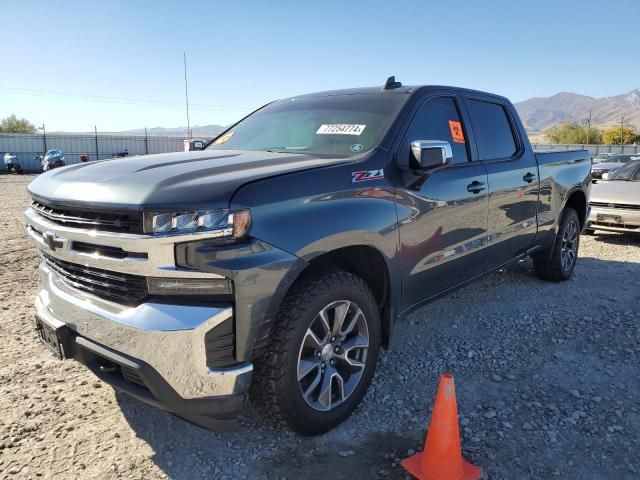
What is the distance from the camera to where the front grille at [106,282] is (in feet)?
7.64

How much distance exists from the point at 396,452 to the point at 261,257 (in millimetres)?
1295

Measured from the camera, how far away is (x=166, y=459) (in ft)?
8.76

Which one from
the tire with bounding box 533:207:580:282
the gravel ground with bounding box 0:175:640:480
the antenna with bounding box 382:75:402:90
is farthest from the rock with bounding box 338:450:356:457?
the tire with bounding box 533:207:580:282

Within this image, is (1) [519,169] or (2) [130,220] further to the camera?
(1) [519,169]

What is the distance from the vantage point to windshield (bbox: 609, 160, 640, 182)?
8969mm

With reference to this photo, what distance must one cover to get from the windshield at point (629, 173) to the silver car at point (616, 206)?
0.7 inches

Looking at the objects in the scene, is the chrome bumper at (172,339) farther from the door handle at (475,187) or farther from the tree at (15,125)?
the tree at (15,125)

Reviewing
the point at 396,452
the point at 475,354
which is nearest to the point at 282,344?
the point at 396,452

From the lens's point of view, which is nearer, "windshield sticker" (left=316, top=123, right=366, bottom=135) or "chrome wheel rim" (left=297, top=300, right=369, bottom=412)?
"chrome wheel rim" (left=297, top=300, right=369, bottom=412)

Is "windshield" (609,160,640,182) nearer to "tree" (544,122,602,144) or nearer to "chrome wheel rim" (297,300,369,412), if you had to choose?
"chrome wheel rim" (297,300,369,412)

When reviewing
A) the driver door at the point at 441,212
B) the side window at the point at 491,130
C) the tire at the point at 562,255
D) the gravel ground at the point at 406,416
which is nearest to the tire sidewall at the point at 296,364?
the gravel ground at the point at 406,416

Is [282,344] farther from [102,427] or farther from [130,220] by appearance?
[102,427]

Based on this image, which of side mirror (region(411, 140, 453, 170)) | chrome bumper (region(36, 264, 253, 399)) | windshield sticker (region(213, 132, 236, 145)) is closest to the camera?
chrome bumper (region(36, 264, 253, 399))

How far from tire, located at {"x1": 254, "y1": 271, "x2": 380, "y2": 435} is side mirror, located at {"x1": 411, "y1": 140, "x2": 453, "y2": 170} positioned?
80 cm
